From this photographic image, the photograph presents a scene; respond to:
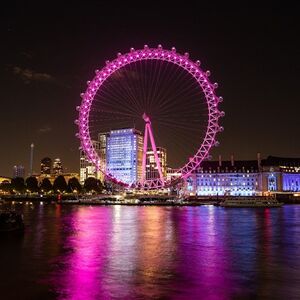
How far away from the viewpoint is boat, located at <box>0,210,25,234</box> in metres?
27.8

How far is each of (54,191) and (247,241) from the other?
10909 centimetres

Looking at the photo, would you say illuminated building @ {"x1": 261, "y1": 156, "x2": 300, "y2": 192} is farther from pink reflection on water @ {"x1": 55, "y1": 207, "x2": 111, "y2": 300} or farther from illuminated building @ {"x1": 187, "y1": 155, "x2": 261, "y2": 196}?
pink reflection on water @ {"x1": 55, "y1": 207, "x2": 111, "y2": 300}

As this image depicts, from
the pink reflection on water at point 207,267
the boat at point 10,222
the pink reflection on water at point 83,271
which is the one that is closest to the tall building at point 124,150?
the boat at point 10,222

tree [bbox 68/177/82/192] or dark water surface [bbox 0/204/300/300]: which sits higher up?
tree [bbox 68/177/82/192]

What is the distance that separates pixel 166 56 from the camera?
5062 cm

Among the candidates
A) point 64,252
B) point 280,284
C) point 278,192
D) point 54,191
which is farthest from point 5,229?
point 278,192

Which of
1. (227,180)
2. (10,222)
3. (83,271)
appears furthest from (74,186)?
(83,271)

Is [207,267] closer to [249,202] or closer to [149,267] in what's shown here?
[149,267]

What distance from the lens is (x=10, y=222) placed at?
28.5 m

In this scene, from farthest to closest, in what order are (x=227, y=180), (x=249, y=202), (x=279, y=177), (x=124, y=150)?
(x=124, y=150) < (x=227, y=180) < (x=279, y=177) < (x=249, y=202)

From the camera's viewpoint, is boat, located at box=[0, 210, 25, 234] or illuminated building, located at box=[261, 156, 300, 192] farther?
illuminated building, located at box=[261, 156, 300, 192]

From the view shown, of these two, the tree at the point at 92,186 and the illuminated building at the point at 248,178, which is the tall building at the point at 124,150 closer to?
the tree at the point at 92,186

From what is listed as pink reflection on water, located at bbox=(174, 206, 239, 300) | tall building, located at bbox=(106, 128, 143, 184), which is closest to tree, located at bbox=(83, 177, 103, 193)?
tall building, located at bbox=(106, 128, 143, 184)

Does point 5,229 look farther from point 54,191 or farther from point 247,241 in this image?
point 54,191
